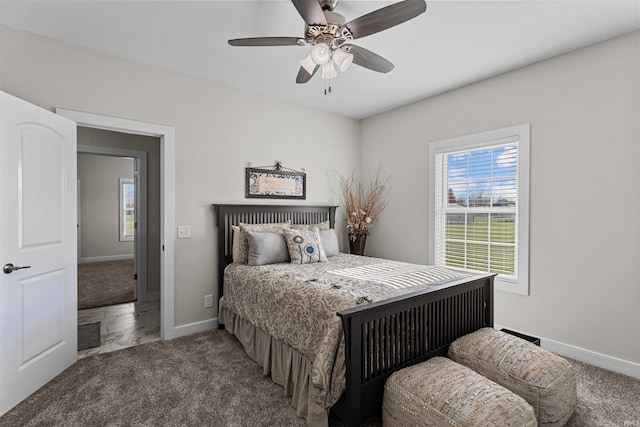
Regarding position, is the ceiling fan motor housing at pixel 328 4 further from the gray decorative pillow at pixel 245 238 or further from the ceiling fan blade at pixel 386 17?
the gray decorative pillow at pixel 245 238

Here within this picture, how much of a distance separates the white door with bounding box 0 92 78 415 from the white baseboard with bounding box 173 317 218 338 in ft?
2.72

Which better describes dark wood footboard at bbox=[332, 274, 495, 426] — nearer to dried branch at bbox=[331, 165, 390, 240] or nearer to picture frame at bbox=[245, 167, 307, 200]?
dried branch at bbox=[331, 165, 390, 240]

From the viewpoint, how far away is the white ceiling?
2143mm

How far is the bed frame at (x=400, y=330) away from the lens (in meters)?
1.68

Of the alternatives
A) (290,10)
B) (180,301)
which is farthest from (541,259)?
(180,301)

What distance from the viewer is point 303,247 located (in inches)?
125

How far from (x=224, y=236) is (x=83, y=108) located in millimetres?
1659

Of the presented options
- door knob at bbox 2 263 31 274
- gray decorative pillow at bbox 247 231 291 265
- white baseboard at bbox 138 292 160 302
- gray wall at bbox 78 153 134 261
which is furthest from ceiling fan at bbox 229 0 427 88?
gray wall at bbox 78 153 134 261

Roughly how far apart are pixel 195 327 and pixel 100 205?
5.79 metres

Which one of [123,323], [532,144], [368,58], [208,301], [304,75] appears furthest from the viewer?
[123,323]

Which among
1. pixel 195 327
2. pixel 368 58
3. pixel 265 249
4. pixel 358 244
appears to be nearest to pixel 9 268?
pixel 195 327

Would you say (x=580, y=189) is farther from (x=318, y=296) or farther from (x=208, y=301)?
(x=208, y=301)

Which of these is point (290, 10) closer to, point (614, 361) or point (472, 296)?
A: point (472, 296)

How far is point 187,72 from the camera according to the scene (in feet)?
10.3
